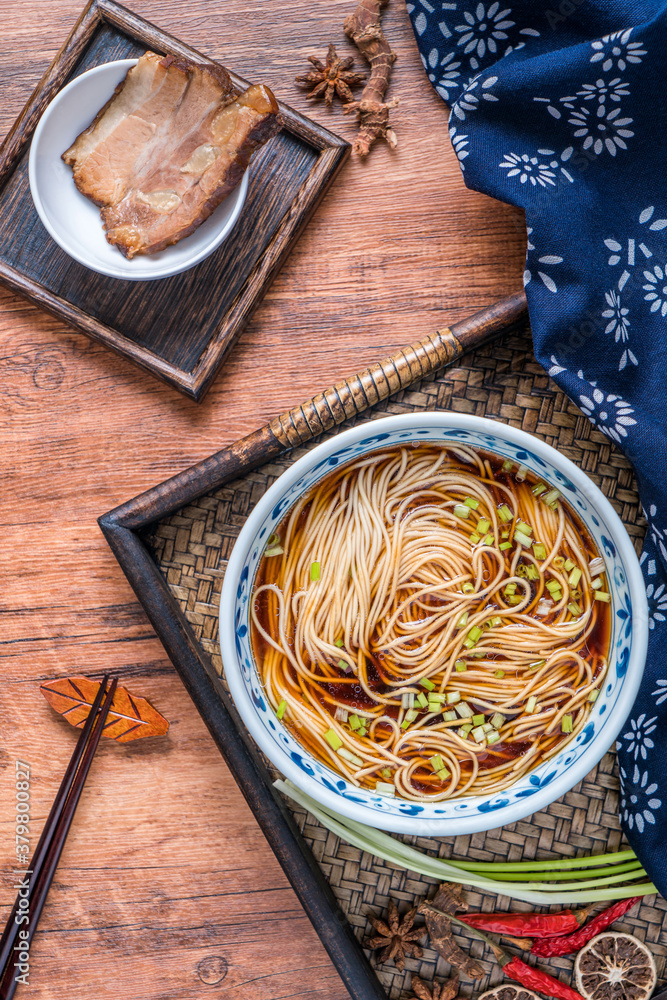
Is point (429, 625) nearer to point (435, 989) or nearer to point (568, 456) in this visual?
point (568, 456)

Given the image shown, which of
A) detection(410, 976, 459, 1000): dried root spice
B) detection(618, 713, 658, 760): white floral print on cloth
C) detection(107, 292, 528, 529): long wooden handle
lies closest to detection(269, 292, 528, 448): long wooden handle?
detection(107, 292, 528, 529): long wooden handle

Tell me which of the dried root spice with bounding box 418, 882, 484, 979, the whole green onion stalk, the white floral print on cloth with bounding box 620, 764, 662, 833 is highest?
the white floral print on cloth with bounding box 620, 764, 662, 833

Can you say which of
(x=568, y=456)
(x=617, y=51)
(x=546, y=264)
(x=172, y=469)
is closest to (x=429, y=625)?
(x=568, y=456)

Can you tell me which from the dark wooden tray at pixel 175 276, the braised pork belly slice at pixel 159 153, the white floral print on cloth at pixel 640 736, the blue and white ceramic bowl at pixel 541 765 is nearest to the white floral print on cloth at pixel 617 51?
the dark wooden tray at pixel 175 276

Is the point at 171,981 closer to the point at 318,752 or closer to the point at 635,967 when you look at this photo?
the point at 318,752

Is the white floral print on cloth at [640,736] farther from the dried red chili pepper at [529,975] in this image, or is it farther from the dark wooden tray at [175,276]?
the dark wooden tray at [175,276]

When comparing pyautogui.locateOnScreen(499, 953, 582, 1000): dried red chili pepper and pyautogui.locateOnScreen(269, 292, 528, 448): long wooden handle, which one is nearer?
pyautogui.locateOnScreen(269, 292, 528, 448): long wooden handle

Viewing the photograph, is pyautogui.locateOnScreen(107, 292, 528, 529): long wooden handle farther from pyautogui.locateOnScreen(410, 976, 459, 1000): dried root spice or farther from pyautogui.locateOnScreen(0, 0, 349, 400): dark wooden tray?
pyautogui.locateOnScreen(410, 976, 459, 1000): dried root spice
